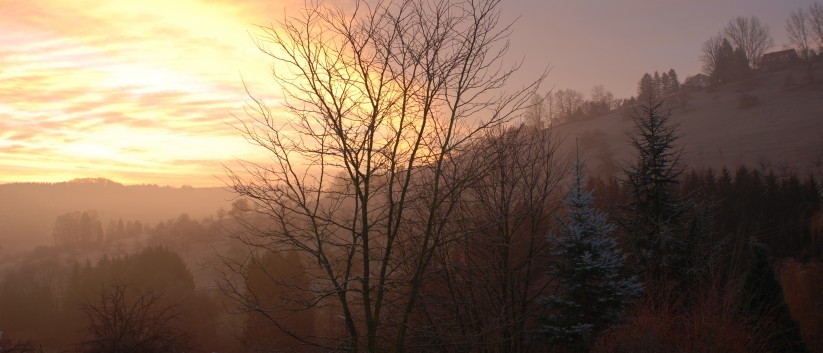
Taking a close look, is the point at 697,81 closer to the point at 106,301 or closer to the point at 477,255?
the point at 106,301

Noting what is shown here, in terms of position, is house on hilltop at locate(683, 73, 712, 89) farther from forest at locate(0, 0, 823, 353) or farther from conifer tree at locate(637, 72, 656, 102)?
forest at locate(0, 0, 823, 353)

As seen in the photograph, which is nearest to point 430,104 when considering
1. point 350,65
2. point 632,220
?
point 350,65

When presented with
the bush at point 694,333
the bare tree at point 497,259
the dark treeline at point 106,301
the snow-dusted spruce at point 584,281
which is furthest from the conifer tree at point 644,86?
the bare tree at point 497,259

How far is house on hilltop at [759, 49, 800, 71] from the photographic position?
301ft

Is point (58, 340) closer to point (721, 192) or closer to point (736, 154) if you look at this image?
point (721, 192)

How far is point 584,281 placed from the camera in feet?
50.6

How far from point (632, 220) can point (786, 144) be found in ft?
189

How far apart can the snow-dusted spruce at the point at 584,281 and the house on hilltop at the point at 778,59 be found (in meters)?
96.5

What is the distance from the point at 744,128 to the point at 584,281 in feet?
229

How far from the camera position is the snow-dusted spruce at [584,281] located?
49.3 feet

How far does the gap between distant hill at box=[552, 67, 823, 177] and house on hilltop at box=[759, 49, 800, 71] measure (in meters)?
2.59

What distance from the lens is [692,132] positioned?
2965 inches

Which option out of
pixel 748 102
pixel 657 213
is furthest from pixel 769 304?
pixel 748 102

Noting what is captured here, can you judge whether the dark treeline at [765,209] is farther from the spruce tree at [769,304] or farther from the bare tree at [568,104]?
the bare tree at [568,104]
